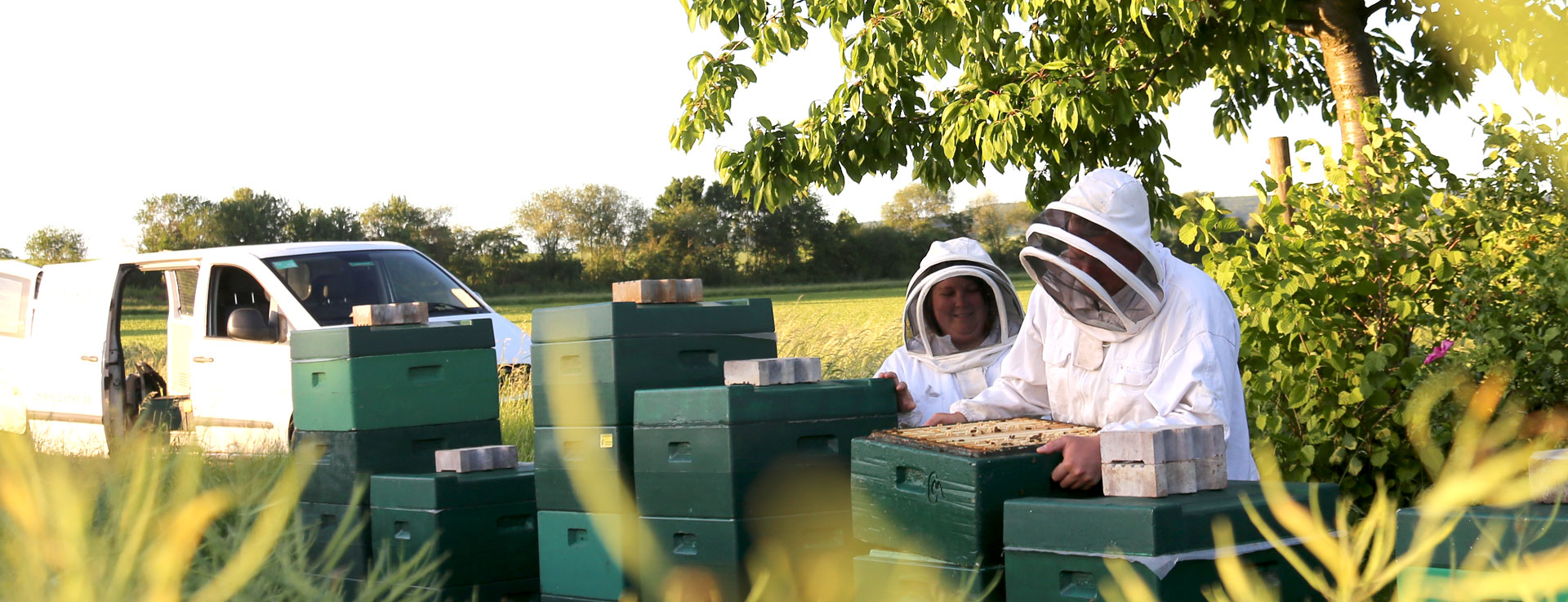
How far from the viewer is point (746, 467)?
3.49m

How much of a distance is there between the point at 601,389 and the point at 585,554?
539 mm

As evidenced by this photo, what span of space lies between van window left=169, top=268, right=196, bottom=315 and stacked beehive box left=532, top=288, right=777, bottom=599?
5601mm

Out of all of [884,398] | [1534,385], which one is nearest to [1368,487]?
[1534,385]

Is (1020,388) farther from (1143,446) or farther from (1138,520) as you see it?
(1138,520)

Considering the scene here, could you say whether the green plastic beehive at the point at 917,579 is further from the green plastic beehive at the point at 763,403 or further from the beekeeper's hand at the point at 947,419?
the beekeeper's hand at the point at 947,419

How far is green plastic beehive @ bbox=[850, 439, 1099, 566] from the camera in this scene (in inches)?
105

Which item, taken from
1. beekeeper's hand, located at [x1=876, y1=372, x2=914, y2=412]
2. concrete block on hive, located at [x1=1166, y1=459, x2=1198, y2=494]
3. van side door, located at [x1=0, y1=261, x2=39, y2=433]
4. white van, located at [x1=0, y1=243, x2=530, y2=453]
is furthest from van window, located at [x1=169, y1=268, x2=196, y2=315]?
concrete block on hive, located at [x1=1166, y1=459, x2=1198, y2=494]

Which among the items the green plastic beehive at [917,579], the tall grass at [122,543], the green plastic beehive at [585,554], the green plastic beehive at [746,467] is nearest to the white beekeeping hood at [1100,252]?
the green plastic beehive at [746,467]

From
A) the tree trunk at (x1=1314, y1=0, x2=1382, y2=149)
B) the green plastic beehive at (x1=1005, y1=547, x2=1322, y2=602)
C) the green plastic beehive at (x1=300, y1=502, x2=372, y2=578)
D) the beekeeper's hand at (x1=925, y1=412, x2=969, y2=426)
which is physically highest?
the tree trunk at (x1=1314, y1=0, x2=1382, y2=149)

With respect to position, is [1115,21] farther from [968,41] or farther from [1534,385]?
[1534,385]

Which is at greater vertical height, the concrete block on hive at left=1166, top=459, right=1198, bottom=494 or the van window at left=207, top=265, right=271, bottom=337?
the van window at left=207, top=265, right=271, bottom=337

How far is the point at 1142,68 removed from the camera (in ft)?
23.9

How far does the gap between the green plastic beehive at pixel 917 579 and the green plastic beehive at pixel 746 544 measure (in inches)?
18.2

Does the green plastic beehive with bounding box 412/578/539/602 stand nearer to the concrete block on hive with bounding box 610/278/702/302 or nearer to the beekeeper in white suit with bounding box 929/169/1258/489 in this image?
the concrete block on hive with bounding box 610/278/702/302
